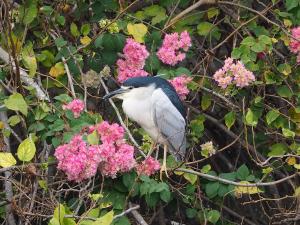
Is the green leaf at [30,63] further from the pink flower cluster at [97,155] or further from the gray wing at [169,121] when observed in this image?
the gray wing at [169,121]

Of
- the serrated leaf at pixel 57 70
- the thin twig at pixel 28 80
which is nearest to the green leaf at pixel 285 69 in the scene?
the serrated leaf at pixel 57 70

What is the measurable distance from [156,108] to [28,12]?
0.66 metres

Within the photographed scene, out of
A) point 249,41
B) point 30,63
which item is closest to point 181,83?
point 249,41

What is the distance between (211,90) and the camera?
11.3 ft

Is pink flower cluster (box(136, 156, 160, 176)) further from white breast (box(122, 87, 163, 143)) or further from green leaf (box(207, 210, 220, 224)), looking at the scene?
green leaf (box(207, 210, 220, 224))

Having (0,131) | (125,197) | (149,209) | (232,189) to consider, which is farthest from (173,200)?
(0,131)

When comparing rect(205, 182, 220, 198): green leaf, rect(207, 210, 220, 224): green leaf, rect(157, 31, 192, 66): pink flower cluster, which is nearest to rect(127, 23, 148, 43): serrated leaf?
rect(157, 31, 192, 66): pink flower cluster

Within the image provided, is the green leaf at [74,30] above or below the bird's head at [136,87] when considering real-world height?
above

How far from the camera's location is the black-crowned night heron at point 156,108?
3.21m

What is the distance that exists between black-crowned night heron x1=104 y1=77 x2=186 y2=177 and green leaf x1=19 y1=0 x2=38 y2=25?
0.46 metres

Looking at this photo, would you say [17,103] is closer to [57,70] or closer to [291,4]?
[57,70]

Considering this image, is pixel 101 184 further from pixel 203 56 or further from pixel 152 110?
pixel 203 56

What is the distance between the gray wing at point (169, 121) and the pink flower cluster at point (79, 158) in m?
0.62

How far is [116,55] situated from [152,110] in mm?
277
